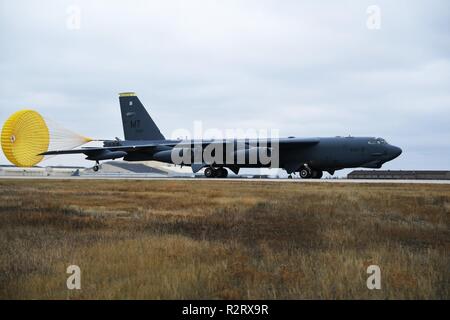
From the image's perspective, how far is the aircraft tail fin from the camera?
46938 millimetres

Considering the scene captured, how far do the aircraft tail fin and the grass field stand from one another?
3123 centimetres

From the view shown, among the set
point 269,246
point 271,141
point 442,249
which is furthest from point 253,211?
point 271,141

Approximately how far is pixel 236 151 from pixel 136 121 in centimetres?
1321

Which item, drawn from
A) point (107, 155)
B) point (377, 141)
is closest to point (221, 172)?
point (107, 155)

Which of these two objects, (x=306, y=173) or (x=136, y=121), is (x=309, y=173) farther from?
(x=136, y=121)

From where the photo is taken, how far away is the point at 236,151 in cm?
4044

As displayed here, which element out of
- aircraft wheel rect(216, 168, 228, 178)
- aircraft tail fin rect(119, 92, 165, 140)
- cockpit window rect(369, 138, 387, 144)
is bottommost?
aircraft wheel rect(216, 168, 228, 178)

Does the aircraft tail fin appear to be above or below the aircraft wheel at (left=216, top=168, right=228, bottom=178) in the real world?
above

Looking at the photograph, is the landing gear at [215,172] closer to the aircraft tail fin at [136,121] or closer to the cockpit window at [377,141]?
the aircraft tail fin at [136,121]

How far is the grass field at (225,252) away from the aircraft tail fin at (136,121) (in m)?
31.2

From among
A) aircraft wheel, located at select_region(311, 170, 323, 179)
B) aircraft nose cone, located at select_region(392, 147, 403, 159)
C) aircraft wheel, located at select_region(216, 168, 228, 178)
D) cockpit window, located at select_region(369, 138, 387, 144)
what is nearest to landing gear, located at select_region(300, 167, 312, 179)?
aircraft wheel, located at select_region(311, 170, 323, 179)

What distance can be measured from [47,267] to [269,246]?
4361 mm

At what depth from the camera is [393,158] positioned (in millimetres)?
35344

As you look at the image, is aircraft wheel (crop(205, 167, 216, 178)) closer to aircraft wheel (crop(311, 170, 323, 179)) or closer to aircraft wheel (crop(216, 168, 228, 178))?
aircraft wheel (crop(216, 168, 228, 178))
